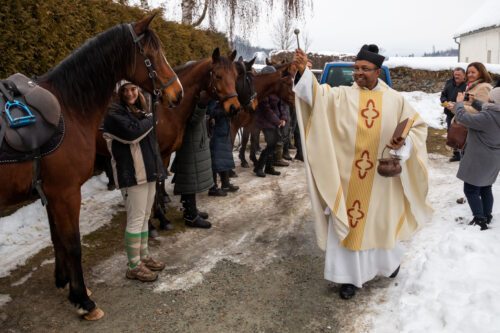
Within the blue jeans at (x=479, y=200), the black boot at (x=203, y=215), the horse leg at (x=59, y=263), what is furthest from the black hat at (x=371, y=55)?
the black boot at (x=203, y=215)

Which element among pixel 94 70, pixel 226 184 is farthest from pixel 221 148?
pixel 94 70

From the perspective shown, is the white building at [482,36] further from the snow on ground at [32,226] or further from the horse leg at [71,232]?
the horse leg at [71,232]

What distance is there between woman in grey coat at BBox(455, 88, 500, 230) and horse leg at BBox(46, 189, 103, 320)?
388 centimetres

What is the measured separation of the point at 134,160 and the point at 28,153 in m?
0.97

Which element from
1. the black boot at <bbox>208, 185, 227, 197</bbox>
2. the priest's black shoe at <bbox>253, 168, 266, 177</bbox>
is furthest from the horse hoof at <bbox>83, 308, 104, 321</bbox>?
the priest's black shoe at <bbox>253, 168, 266, 177</bbox>

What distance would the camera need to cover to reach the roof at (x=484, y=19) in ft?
87.9

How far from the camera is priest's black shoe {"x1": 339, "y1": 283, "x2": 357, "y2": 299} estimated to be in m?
3.35

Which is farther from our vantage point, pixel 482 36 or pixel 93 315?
pixel 482 36

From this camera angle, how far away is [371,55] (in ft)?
10.8

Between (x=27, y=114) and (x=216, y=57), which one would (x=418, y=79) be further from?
(x=27, y=114)

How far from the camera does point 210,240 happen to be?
4699 millimetres

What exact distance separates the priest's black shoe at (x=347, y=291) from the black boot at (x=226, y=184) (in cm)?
353

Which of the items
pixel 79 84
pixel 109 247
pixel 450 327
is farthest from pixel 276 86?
pixel 450 327

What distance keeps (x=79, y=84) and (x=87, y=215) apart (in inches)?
111
